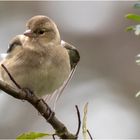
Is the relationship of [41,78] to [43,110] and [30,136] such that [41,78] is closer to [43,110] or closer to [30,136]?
[43,110]

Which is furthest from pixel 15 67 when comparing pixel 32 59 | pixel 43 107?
pixel 43 107

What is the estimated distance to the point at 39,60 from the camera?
16.0ft

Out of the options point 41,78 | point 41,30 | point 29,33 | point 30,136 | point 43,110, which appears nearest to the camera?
point 30,136

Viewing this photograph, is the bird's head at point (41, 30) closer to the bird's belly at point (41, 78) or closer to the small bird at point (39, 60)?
the small bird at point (39, 60)

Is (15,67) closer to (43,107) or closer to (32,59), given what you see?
(32,59)

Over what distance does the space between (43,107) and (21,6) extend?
5.18m

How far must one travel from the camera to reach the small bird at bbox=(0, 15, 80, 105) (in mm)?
4793

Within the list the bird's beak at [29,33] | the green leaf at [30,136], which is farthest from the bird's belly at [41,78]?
the green leaf at [30,136]

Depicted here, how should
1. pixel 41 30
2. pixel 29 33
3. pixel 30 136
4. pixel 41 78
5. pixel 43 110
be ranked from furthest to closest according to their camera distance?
pixel 41 30 → pixel 29 33 → pixel 41 78 → pixel 43 110 → pixel 30 136

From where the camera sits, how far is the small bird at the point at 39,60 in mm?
4793

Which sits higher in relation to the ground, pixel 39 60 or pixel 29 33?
pixel 29 33

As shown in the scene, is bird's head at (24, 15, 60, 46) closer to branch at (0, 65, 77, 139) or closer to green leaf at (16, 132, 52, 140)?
branch at (0, 65, 77, 139)

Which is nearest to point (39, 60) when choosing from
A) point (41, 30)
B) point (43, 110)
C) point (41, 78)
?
point (41, 78)

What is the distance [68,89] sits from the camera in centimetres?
905
